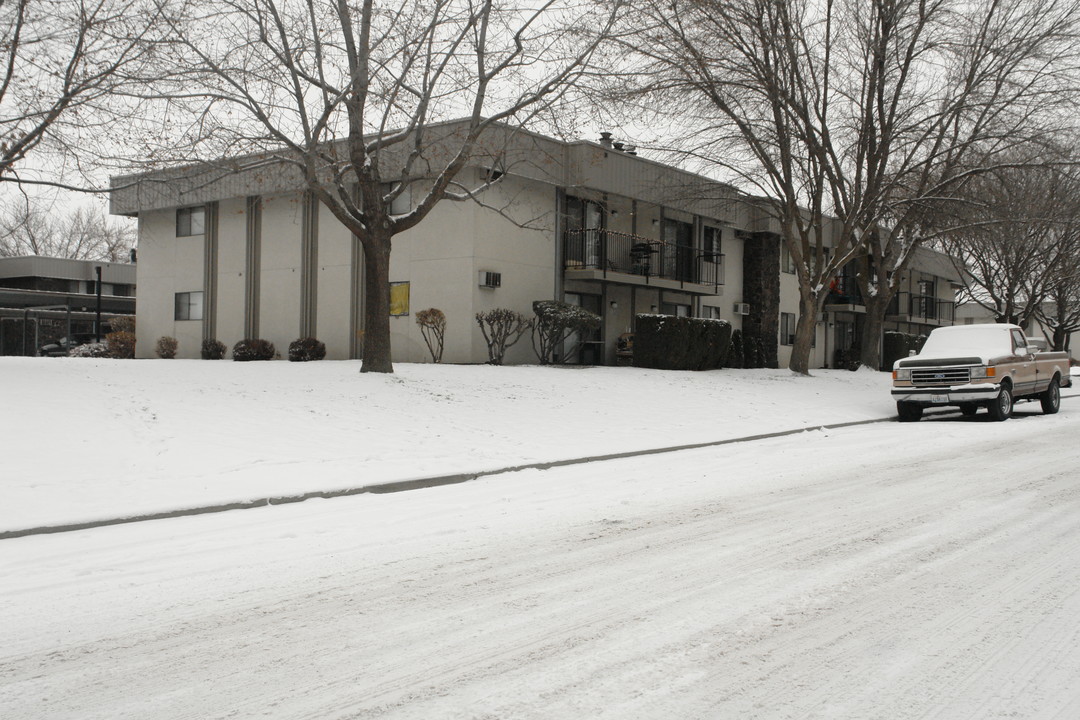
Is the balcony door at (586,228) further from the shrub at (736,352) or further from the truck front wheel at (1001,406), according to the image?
the truck front wheel at (1001,406)

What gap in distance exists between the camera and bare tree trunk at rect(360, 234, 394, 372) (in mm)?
16984

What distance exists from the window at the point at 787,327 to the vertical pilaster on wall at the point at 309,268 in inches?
758

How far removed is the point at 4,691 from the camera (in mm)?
3727

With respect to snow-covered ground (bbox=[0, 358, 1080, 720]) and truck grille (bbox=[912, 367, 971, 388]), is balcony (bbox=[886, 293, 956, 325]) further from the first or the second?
snow-covered ground (bbox=[0, 358, 1080, 720])

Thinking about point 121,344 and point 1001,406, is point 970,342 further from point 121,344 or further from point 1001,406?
point 121,344

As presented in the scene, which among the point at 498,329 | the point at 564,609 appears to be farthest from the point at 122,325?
the point at 564,609

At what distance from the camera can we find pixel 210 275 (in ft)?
98.0

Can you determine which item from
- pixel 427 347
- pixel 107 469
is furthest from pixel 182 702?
pixel 427 347

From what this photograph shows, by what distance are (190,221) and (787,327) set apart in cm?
2358

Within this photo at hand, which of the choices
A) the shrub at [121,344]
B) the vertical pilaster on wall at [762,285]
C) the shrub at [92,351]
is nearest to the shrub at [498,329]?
the vertical pilaster on wall at [762,285]

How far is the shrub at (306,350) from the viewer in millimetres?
25656

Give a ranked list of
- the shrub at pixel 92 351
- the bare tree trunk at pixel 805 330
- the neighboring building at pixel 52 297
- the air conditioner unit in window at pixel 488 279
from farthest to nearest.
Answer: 1. the neighboring building at pixel 52 297
2. the shrub at pixel 92 351
3. the bare tree trunk at pixel 805 330
4. the air conditioner unit in window at pixel 488 279

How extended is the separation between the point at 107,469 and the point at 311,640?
5.62 meters

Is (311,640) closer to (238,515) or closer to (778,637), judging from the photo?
(778,637)
